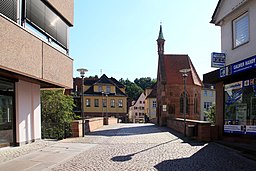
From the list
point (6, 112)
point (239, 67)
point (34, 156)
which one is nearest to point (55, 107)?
point (6, 112)

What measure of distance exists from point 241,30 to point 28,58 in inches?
382

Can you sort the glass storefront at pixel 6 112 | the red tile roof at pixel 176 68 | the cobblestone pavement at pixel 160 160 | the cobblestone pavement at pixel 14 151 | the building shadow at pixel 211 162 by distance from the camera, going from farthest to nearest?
the red tile roof at pixel 176 68, the glass storefront at pixel 6 112, the cobblestone pavement at pixel 14 151, the cobblestone pavement at pixel 160 160, the building shadow at pixel 211 162

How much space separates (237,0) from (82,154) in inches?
395

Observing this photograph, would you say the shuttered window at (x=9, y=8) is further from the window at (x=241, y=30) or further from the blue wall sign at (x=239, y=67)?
the window at (x=241, y=30)

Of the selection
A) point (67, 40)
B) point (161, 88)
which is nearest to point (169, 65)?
point (161, 88)

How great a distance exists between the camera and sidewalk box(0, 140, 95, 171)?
9.29m

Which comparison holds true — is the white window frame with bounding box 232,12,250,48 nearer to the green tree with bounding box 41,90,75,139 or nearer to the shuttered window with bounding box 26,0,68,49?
the shuttered window with bounding box 26,0,68,49

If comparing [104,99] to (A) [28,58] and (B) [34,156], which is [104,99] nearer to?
(B) [34,156]

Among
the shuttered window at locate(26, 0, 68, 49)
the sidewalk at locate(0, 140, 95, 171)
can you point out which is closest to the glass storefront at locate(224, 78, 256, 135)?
the sidewalk at locate(0, 140, 95, 171)

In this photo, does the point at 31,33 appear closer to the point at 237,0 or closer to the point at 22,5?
the point at 22,5

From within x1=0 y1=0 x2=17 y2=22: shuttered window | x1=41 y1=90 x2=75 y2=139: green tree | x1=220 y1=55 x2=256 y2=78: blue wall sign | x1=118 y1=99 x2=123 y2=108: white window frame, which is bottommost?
x1=118 y1=99 x2=123 y2=108: white window frame

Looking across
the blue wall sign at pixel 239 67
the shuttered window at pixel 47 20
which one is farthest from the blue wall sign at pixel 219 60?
the shuttered window at pixel 47 20

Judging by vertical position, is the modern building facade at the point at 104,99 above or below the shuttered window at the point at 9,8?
below

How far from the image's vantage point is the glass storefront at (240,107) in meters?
13.0
